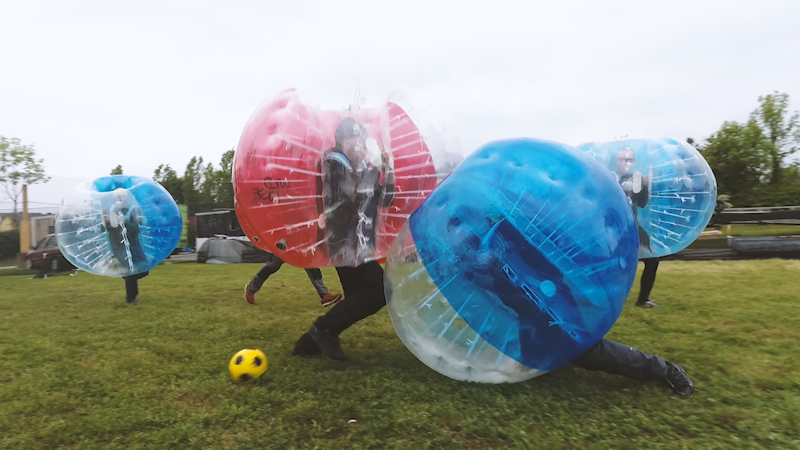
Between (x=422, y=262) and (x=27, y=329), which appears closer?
(x=422, y=262)

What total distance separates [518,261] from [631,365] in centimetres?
122

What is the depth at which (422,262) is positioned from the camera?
2.47 m

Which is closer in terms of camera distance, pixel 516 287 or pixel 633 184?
pixel 516 287

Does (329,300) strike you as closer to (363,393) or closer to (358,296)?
(358,296)

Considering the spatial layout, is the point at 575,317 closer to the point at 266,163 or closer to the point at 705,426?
the point at 705,426

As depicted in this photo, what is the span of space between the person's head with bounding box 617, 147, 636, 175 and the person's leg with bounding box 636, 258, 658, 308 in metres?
1.39

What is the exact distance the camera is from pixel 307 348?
12.7 feet

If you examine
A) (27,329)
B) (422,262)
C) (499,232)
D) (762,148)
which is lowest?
(27,329)

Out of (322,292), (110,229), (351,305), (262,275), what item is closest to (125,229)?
(110,229)

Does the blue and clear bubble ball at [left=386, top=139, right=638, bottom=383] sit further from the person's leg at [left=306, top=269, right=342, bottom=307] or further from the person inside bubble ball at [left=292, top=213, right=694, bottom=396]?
the person's leg at [left=306, top=269, right=342, bottom=307]

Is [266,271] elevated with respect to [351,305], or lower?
lower

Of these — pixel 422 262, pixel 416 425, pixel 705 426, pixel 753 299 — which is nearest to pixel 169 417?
pixel 416 425

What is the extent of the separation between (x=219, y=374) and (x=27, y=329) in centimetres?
310

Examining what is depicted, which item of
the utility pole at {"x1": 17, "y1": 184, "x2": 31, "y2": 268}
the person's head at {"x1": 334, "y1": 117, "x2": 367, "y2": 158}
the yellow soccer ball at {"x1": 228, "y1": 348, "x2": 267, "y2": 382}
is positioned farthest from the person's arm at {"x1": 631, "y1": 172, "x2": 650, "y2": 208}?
the utility pole at {"x1": 17, "y1": 184, "x2": 31, "y2": 268}
